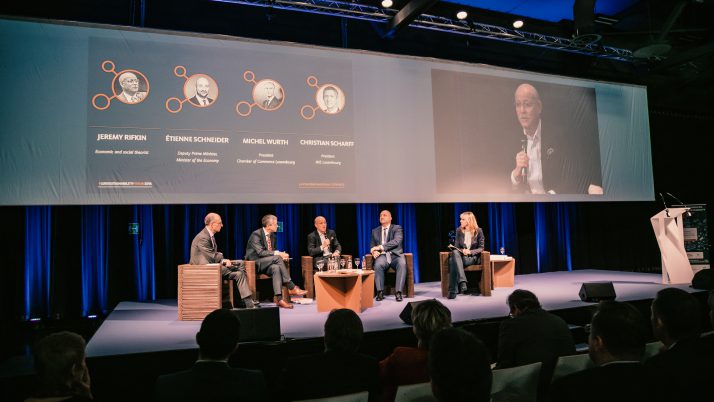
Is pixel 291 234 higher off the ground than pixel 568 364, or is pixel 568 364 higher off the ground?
pixel 291 234

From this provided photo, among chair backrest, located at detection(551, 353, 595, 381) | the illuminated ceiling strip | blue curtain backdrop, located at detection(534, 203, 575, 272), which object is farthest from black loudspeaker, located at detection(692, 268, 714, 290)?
chair backrest, located at detection(551, 353, 595, 381)

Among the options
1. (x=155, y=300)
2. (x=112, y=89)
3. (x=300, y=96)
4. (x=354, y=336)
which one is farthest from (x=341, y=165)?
(x=354, y=336)

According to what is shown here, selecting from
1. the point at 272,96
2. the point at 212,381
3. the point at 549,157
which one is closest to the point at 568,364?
the point at 212,381

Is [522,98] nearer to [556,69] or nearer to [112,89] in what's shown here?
[556,69]

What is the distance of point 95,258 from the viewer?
5.48m

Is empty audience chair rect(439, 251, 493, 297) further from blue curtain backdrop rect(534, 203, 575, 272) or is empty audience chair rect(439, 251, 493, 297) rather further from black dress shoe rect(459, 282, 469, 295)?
blue curtain backdrop rect(534, 203, 575, 272)

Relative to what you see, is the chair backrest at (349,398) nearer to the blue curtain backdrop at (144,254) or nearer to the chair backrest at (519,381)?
the chair backrest at (519,381)

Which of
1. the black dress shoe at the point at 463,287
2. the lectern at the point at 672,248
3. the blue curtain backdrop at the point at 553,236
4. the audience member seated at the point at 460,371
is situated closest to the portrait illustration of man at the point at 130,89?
the black dress shoe at the point at 463,287

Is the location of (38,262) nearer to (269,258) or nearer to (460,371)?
(269,258)

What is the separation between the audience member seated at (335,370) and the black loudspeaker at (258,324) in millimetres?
1382

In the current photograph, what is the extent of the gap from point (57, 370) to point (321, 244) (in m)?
4.02

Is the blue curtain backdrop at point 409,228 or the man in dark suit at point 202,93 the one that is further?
the blue curtain backdrop at point 409,228

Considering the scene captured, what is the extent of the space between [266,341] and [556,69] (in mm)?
6597

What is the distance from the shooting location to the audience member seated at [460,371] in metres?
1.24
